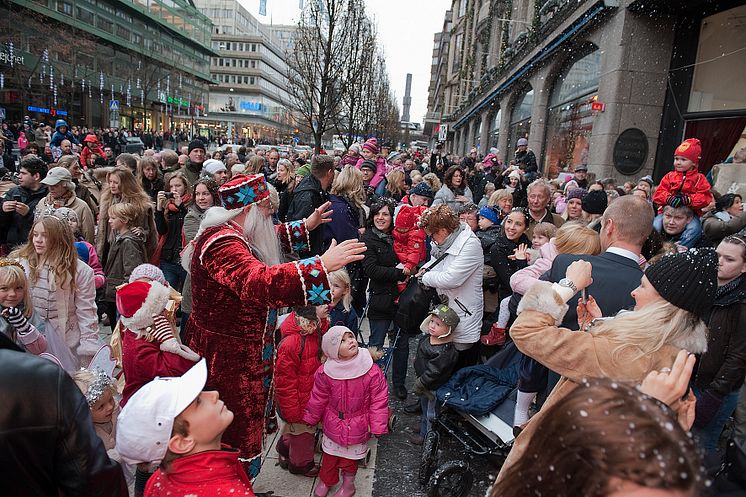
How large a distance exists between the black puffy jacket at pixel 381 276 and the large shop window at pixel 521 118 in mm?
16091

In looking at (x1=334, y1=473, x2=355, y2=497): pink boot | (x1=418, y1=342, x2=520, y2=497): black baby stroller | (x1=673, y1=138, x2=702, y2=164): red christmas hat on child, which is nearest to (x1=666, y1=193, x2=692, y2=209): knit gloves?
(x1=673, y1=138, x2=702, y2=164): red christmas hat on child

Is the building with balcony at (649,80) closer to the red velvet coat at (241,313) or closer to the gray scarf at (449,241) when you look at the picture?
the gray scarf at (449,241)

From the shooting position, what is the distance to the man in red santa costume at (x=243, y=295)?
90.4 inches

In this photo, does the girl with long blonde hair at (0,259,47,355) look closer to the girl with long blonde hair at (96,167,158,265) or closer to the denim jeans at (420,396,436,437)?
the girl with long blonde hair at (96,167,158,265)

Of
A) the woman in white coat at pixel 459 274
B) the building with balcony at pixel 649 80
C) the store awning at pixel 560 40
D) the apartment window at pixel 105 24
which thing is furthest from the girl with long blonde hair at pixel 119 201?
the apartment window at pixel 105 24

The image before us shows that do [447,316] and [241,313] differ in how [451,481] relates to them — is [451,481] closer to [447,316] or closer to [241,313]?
[447,316]

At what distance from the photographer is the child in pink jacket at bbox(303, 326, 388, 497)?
341 cm

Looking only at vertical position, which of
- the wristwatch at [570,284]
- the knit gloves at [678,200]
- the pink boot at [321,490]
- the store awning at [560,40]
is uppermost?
the store awning at [560,40]

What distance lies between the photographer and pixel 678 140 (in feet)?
32.8

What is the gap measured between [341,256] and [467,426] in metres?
2.36

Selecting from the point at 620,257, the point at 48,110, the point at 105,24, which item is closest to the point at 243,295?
the point at 620,257

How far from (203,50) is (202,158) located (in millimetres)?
78152

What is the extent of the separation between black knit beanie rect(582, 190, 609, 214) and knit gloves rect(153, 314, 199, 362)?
4.75 meters

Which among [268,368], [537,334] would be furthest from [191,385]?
[537,334]
